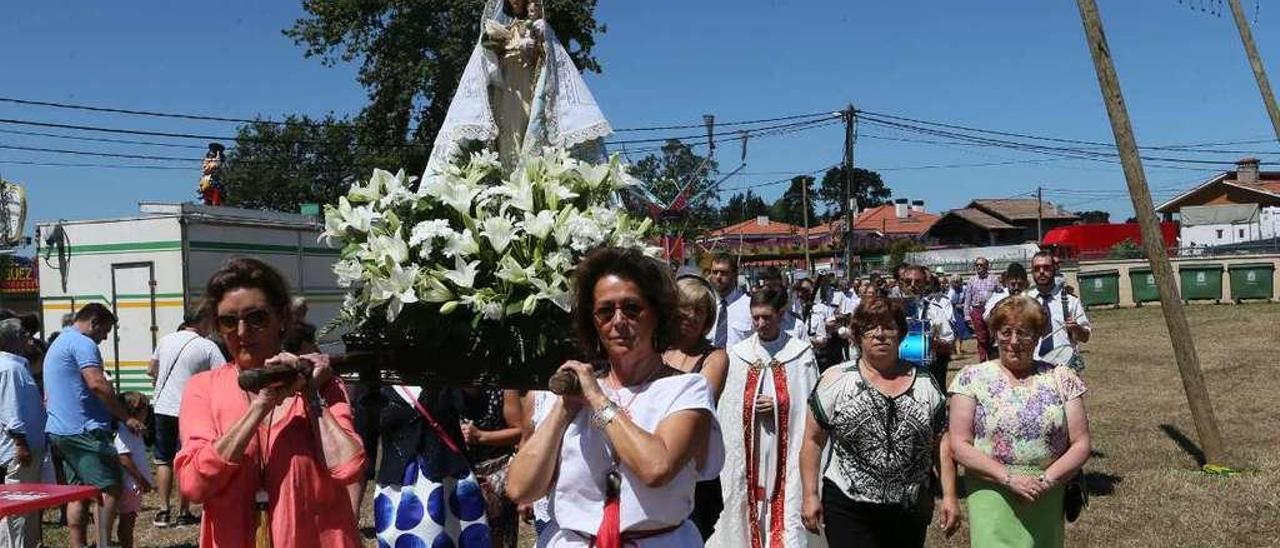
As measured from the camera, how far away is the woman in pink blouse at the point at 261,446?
3016 mm

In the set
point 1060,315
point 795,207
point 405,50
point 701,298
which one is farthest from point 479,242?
point 795,207

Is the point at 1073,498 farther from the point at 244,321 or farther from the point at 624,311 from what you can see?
the point at 244,321

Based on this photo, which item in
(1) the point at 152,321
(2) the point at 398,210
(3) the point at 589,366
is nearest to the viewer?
(3) the point at 589,366

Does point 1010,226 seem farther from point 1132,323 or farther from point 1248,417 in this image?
point 1248,417

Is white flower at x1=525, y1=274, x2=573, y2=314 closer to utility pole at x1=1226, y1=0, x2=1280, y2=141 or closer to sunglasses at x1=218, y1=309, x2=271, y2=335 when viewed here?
sunglasses at x1=218, y1=309, x2=271, y2=335

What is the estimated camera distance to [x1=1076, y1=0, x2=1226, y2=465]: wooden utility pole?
32.0 ft

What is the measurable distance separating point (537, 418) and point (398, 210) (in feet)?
2.90

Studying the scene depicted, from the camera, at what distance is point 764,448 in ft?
19.9

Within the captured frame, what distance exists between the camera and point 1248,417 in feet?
42.4

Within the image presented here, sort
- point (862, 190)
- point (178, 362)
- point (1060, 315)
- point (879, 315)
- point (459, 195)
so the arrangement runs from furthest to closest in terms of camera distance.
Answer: point (862, 190) < point (1060, 315) < point (178, 362) < point (879, 315) < point (459, 195)

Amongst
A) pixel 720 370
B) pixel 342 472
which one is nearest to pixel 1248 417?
pixel 720 370

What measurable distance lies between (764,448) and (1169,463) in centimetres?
593

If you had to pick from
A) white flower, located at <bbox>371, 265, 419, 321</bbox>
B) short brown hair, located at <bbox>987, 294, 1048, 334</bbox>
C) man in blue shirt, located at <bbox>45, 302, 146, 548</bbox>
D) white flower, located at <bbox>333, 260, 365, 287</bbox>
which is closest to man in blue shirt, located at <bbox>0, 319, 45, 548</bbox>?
man in blue shirt, located at <bbox>45, 302, 146, 548</bbox>

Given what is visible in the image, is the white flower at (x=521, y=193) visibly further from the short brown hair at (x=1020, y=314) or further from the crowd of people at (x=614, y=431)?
the short brown hair at (x=1020, y=314)
